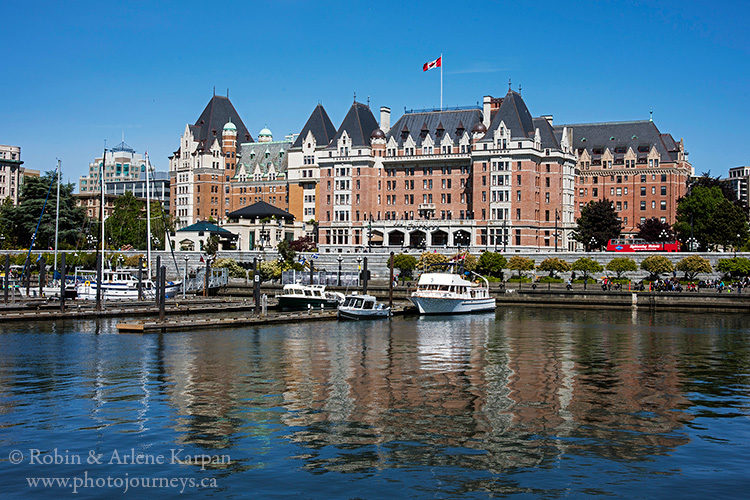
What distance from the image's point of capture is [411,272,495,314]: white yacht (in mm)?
76625

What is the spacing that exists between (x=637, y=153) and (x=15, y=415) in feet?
435

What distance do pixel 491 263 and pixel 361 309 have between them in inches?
1449

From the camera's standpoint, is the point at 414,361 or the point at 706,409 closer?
the point at 706,409

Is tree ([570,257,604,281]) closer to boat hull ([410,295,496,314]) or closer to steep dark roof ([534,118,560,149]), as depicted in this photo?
boat hull ([410,295,496,314])

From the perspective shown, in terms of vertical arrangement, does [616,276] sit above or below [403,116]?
below

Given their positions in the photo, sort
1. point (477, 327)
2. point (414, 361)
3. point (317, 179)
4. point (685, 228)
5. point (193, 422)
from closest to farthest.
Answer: point (193, 422), point (414, 361), point (477, 327), point (685, 228), point (317, 179)

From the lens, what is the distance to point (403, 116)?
14188cm

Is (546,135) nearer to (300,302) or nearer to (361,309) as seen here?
(300,302)

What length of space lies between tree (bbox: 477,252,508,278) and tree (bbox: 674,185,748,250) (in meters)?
27.6

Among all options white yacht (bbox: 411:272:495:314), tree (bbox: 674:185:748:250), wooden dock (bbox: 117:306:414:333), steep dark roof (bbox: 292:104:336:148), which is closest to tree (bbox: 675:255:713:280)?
tree (bbox: 674:185:748:250)

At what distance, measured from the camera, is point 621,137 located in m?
150

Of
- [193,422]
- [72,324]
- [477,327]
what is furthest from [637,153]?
[193,422]

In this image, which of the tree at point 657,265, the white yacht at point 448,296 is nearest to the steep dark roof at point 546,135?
the tree at point 657,265

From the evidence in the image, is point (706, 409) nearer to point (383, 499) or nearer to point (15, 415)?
point (383, 499)
